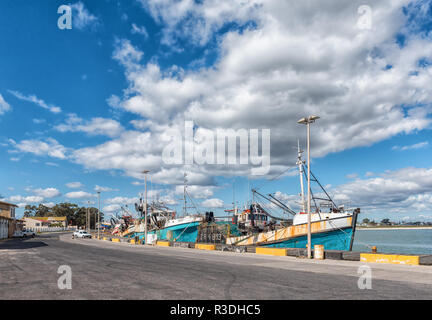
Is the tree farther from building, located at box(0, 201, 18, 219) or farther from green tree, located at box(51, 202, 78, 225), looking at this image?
building, located at box(0, 201, 18, 219)

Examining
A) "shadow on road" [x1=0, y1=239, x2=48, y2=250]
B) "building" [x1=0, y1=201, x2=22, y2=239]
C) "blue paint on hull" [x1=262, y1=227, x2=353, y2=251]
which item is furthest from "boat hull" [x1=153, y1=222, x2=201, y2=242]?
"building" [x1=0, y1=201, x2=22, y2=239]

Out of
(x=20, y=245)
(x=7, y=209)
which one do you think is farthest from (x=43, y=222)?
(x=20, y=245)

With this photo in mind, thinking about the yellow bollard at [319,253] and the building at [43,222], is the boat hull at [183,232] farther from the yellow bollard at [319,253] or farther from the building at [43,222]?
the building at [43,222]

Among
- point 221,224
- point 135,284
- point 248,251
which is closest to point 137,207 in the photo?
point 221,224

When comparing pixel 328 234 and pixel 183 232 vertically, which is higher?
pixel 328 234

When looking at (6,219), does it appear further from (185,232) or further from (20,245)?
(185,232)

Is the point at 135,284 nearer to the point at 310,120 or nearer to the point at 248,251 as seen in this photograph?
the point at 310,120

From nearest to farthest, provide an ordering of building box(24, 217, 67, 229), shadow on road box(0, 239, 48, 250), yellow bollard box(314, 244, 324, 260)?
yellow bollard box(314, 244, 324, 260), shadow on road box(0, 239, 48, 250), building box(24, 217, 67, 229)

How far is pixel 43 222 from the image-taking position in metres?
136

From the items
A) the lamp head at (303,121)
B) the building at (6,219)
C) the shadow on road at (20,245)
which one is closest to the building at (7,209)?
the building at (6,219)

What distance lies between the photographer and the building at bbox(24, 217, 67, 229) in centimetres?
12838
